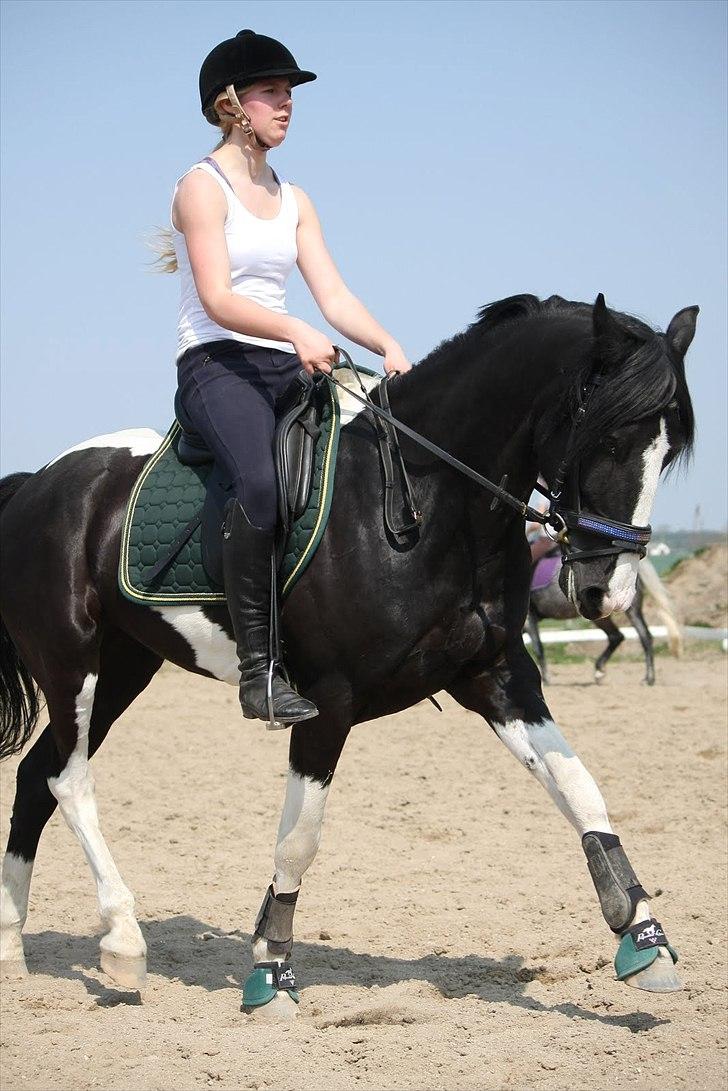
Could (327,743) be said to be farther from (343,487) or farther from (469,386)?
(469,386)

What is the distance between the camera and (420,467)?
434 centimetres

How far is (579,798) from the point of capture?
14.2ft

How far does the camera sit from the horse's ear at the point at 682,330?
400 centimetres

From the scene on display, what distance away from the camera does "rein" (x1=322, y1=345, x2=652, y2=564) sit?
3795 mm

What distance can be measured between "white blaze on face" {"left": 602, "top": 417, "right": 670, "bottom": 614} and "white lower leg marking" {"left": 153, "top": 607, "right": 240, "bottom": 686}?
1.49m

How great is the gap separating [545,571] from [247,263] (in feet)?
35.9

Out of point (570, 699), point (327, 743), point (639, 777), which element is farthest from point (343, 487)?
point (570, 699)

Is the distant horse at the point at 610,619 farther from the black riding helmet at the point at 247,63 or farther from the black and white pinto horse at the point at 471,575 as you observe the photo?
the black riding helmet at the point at 247,63

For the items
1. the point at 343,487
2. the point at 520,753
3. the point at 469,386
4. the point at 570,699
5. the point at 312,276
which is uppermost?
the point at 312,276

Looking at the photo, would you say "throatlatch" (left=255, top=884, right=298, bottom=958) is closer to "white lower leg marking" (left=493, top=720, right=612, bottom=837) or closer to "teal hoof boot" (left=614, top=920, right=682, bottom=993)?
"white lower leg marking" (left=493, top=720, right=612, bottom=837)

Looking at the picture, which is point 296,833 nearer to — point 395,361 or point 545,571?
point 395,361

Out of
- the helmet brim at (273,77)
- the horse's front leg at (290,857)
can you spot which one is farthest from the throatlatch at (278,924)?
the helmet brim at (273,77)

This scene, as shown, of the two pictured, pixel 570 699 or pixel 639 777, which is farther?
pixel 570 699

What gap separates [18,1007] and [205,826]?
290 cm
